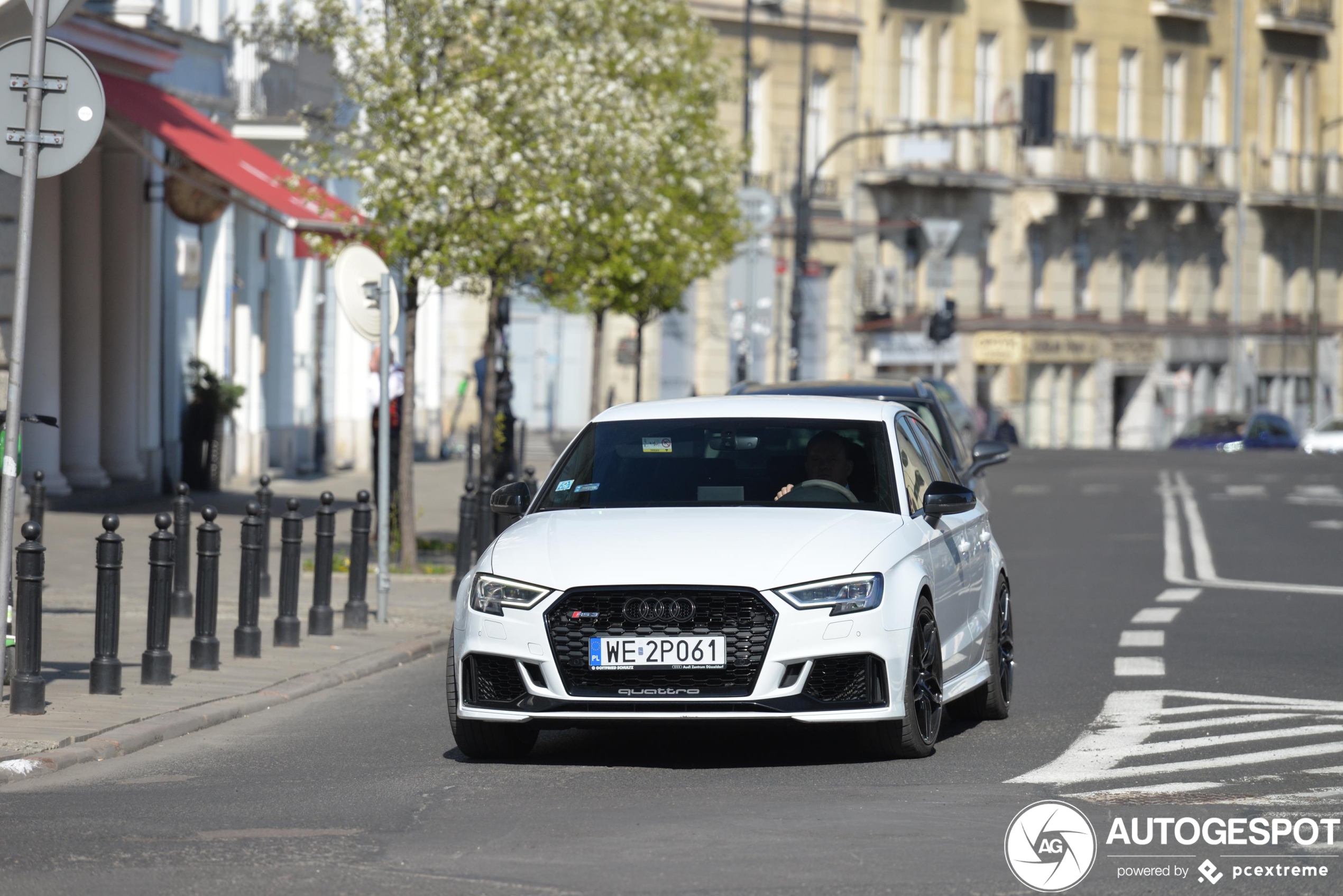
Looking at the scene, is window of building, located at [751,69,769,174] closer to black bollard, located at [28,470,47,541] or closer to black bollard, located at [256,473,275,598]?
black bollard, located at [28,470,47,541]

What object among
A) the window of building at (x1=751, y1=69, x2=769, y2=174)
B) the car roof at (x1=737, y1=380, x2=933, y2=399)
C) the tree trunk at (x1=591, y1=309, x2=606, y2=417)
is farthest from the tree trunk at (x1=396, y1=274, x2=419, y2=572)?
the window of building at (x1=751, y1=69, x2=769, y2=174)

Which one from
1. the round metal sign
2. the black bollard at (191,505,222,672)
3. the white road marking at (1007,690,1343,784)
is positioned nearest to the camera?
the white road marking at (1007,690,1343,784)

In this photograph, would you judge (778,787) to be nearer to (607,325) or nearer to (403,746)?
(403,746)

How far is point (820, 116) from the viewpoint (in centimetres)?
6103

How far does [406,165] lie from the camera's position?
18.2 meters

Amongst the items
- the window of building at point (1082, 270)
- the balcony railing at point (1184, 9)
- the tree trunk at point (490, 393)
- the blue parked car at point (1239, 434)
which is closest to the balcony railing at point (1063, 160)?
the window of building at point (1082, 270)

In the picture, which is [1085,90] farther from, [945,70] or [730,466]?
[730,466]

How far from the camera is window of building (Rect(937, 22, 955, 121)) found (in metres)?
62.8

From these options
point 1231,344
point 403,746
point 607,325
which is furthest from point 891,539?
point 1231,344

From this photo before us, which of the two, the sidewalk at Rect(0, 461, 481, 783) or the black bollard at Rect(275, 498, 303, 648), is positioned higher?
the black bollard at Rect(275, 498, 303, 648)

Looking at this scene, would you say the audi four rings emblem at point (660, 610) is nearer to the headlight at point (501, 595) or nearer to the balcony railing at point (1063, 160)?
the headlight at point (501, 595)

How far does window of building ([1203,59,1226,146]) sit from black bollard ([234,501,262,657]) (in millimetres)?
60512

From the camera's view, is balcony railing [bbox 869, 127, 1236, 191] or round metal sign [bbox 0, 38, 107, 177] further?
balcony railing [bbox 869, 127, 1236, 191]

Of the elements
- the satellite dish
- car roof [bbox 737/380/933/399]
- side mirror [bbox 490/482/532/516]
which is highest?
the satellite dish
